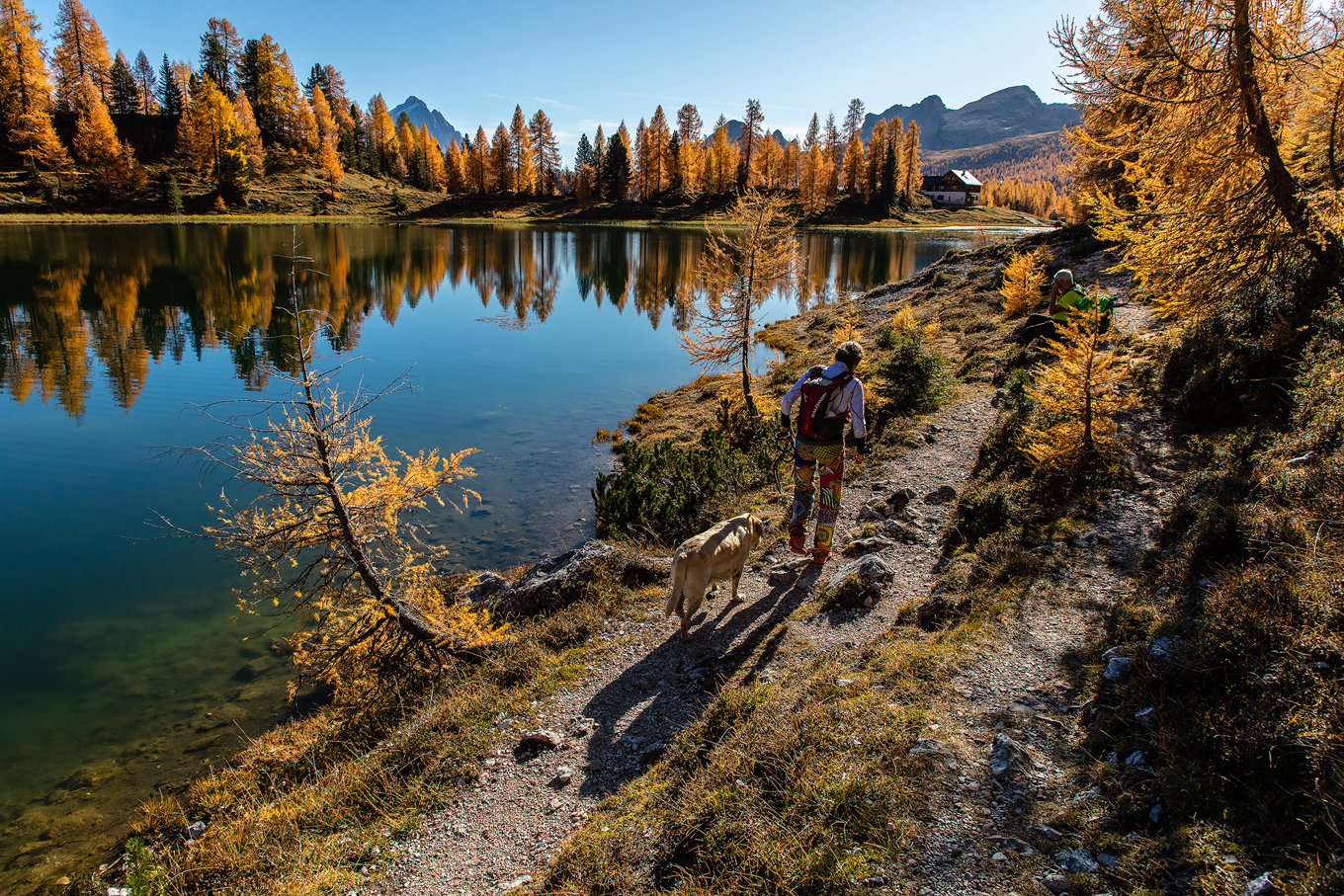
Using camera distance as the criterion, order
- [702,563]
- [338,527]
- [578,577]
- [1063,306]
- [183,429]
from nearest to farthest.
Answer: [702,563], [338,527], [578,577], [1063,306], [183,429]

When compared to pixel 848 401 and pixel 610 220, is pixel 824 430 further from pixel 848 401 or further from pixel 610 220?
pixel 610 220

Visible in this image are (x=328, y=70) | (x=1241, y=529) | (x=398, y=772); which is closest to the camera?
(x=1241, y=529)

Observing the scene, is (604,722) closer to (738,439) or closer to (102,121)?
(738,439)

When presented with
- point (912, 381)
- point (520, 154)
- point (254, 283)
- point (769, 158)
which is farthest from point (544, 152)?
point (912, 381)

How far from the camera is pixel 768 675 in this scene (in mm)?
6371

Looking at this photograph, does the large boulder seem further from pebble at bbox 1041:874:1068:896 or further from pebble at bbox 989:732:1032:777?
pebble at bbox 1041:874:1068:896

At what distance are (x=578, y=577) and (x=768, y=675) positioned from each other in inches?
151

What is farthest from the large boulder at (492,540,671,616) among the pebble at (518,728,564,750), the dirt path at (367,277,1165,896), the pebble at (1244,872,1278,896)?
the pebble at (1244,872,1278,896)

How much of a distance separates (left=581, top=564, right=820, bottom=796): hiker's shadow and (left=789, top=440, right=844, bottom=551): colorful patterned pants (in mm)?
679

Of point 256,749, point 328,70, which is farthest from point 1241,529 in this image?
point 328,70

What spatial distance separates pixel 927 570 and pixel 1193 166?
24.8 feet

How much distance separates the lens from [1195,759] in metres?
3.63

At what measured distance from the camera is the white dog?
7.07 meters

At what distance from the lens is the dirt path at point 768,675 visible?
12.8 ft
